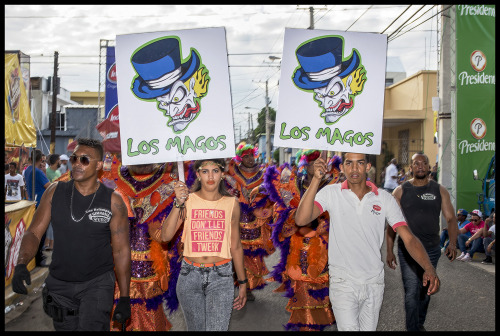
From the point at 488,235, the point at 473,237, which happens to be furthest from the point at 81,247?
the point at 473,237

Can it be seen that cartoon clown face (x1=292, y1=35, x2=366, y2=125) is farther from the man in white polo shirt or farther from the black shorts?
the black shorts

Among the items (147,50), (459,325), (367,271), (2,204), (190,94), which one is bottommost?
(459,325)

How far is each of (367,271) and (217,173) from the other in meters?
1.30

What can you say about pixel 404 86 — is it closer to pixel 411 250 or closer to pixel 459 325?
Answer: pixel 459 325

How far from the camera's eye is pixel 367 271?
401 centimetres

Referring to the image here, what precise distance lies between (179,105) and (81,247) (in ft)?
4.02

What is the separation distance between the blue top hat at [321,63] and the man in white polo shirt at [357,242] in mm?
737

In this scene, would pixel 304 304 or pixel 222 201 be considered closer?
pixel 222 201

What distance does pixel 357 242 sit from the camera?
4.04 metres

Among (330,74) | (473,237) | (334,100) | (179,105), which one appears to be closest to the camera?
(179,105)

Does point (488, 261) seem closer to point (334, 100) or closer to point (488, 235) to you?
point (488, 235)

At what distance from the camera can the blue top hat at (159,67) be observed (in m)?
4.16

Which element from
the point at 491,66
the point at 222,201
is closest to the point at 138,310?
the point at 222,201

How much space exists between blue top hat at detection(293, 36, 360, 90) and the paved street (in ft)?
9.50
